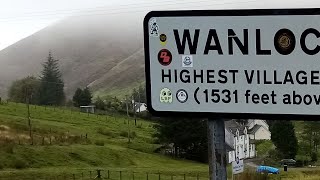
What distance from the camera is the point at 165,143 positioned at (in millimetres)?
80312

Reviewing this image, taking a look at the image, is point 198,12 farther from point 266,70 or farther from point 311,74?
point 311,74

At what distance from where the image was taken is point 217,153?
3.82 m

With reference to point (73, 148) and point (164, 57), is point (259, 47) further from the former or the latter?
point (73, 148)

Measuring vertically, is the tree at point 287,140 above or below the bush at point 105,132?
below

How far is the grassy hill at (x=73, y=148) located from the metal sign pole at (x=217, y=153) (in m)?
36.6

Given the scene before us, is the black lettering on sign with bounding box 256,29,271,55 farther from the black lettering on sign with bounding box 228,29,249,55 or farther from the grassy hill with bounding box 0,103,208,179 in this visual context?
the grassy hill with bounding box 0,103,208,179

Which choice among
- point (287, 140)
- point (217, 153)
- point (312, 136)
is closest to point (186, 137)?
point (287, 140)

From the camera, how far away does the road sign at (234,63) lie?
3.61 meters

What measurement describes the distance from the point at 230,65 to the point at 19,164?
1839 inches

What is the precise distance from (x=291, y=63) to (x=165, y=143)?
3040 inches

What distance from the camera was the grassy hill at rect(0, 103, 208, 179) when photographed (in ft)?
159

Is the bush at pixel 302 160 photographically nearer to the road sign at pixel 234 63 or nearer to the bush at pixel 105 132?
the bush at pixel 105 132

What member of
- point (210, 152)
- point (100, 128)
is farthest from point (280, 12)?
point (100, 128)

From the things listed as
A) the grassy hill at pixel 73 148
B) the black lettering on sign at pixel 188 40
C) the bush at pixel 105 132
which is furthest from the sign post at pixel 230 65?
the bush at pixel 105 132
